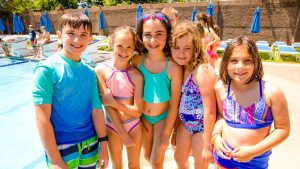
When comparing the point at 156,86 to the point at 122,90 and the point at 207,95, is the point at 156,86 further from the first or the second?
the point at 207,95

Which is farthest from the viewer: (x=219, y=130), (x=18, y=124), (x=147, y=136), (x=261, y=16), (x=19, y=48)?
(x=261, y=16)

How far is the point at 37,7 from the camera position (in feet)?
117

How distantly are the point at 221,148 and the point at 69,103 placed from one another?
4.51 ft

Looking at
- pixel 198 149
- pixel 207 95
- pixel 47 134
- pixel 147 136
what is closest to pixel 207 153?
pixel 198 149

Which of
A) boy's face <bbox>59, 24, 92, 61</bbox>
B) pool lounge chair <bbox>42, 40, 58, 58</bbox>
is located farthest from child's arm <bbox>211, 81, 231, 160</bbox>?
pool lounge chair <bbox>42, 40, 58, 58</bbox>

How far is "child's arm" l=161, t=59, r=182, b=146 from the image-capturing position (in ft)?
8.17

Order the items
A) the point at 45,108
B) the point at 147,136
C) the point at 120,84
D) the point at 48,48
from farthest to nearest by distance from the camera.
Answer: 1. the point at 48,48
2. the point at 147,136
3. the point at 120,84
4. the point at 45,108

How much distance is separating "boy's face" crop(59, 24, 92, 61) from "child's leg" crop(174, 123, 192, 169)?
1.34m

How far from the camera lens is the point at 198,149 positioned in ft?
8.25

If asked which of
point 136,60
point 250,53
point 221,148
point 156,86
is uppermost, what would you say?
point 250,53

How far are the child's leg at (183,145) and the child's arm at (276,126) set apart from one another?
693 millimetres

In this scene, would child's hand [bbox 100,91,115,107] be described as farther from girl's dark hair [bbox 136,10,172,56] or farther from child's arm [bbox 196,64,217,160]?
child's arm [bbox 196,64,217,160]

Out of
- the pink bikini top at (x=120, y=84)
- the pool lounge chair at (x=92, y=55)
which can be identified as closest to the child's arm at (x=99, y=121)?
the pink bikini top at (x=120, y=84)

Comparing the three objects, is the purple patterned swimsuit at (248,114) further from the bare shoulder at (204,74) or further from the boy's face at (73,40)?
the boy's face at (73,40)
